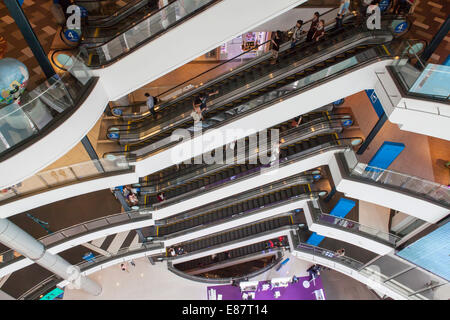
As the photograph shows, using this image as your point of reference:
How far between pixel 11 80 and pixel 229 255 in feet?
50.3

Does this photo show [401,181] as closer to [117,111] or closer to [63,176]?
[117,111]

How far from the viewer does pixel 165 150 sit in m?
9.37

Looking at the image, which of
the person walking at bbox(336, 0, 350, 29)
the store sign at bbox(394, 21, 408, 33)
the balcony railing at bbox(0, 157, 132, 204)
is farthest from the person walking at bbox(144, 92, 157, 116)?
the store sign at bbox(394, 21, 408, 33)

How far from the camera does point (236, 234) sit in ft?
54.3

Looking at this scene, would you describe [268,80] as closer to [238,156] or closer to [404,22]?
[238,156]

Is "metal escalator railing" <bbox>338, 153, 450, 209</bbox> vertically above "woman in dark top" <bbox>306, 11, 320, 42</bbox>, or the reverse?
"woman in dark top" <bbox>306, 11, 320, 42</bbox>

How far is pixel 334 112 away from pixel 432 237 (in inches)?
210

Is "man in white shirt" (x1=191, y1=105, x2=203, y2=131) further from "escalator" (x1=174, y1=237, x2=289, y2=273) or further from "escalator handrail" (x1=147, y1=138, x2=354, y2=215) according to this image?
"escalator" (x1=174, y1=237, x2=289, y2=273)

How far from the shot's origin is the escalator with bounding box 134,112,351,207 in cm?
1041

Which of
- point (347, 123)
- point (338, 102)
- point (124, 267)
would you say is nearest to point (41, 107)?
point (347, 123)

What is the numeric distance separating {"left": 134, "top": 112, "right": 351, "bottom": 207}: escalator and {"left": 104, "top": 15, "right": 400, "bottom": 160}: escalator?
6.57 feet

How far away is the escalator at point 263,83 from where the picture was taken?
830 centimetres

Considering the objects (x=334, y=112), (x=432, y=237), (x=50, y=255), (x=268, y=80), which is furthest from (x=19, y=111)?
(x=432, y=237)
